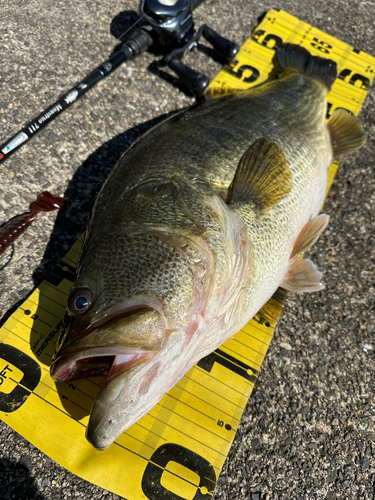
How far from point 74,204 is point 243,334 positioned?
5.10ft

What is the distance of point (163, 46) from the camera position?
3385mm

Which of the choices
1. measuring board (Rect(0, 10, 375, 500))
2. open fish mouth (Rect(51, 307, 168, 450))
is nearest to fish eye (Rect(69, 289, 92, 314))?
open fish mouth (Rect(51, 307, 168, 450))

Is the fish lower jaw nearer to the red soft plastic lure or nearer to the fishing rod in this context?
the red soft plastic lure

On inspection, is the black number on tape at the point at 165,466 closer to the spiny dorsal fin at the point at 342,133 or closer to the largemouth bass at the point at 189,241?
the largemouth bass at the point at 189,241

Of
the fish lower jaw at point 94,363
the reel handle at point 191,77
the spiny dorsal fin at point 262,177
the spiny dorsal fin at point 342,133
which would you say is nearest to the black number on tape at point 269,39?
the reel handle at point 191,77

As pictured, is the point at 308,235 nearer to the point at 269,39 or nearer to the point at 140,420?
the point at 140,420

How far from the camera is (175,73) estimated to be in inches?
131

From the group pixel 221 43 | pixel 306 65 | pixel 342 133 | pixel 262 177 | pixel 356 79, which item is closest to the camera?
pixel 262 177

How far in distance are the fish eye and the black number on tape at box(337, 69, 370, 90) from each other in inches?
148

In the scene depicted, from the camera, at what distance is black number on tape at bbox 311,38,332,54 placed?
3.97 metres

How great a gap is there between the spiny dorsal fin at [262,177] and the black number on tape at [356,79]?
2298mm

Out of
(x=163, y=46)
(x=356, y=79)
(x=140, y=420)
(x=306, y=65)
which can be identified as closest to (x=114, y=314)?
(x=140, y=420)

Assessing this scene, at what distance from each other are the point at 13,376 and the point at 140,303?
1106mm

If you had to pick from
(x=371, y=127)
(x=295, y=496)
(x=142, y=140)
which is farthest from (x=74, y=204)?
(x=371, y=127)
